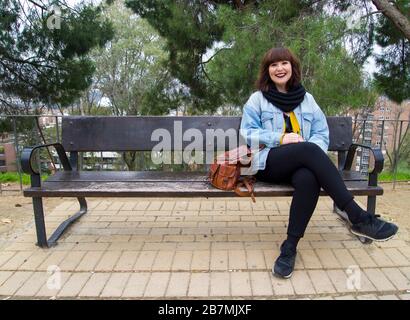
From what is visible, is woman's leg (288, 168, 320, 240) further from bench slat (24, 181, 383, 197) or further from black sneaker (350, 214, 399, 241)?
black sneaker (350, 214, 399, 241)

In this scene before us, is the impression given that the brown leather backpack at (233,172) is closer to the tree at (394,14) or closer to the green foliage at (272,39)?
the green foliage at (272,39)

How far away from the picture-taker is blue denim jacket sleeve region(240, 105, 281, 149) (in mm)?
2693

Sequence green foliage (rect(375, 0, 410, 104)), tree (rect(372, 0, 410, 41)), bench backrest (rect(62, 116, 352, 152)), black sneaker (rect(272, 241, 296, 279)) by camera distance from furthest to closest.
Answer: green foliage (rect(375, 0, 410, 104)) < tree (rect(372, 0, 410, 41)) < bench backrest (rect(62, 116, 352, 152)) < black sneaker (rect(272, 241, 296, 279))

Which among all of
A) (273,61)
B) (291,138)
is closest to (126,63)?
(273,61)

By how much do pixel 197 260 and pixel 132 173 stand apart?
3.12 ft

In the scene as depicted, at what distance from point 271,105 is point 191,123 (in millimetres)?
821

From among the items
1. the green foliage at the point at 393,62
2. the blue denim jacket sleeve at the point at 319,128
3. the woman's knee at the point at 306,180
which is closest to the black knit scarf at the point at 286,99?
the blue denim jacket sleeve at the point at 319,128

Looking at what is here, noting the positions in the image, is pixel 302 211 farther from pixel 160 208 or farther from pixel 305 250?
pixel 160 208

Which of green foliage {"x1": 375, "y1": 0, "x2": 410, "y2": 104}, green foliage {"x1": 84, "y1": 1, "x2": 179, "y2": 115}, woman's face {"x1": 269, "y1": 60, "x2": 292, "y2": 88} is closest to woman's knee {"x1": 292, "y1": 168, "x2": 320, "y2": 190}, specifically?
woman's face {"x1": 269, "y1": 60, "x2": 292, "y2": 88}

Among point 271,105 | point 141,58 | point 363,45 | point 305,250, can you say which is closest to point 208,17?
point 363,45

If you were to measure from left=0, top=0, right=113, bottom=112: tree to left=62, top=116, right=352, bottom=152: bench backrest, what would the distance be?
4250mm
